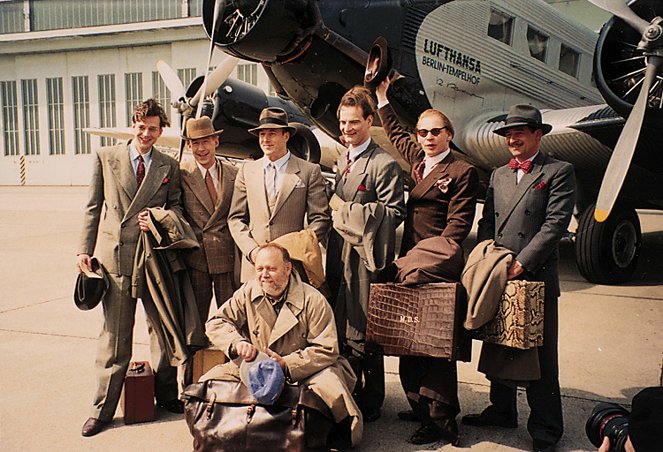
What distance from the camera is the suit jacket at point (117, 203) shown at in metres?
3.77

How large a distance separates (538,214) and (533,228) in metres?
0.08

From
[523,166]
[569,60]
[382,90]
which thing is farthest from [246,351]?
[569,60]

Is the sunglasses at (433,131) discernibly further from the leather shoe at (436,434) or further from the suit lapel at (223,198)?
the leather shoe at (436,434)

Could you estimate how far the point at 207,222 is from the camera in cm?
403

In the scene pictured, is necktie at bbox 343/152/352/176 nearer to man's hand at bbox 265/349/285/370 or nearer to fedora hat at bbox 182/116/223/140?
fedora hat at bbox 182/116/223/140

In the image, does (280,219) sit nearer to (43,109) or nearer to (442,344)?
(442,344)

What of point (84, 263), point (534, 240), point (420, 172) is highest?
point (420, 172)

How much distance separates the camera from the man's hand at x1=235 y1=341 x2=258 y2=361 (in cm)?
318

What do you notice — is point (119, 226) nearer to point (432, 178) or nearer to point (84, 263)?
point (84, 263)

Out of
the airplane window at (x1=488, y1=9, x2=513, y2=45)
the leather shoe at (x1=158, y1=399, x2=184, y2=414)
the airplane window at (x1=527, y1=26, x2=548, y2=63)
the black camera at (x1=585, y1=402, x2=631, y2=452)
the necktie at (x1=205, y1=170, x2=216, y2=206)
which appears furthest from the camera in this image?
the airplane window at (x1=527, y1=26, x2=548, y2=63)

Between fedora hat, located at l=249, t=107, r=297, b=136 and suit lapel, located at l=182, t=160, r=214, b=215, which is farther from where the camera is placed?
suit lapel, located at l=182, t=160, r=214, b=215

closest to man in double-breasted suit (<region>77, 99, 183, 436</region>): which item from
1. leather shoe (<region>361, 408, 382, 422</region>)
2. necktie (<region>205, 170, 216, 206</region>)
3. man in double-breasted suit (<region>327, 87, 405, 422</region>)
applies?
necktie (<region>205, 170, 216, 206</region>)

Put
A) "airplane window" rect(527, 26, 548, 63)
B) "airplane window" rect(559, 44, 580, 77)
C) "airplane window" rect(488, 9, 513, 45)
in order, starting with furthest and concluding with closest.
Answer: "airplane window" rect(559, 44, 580, 77) → "airplane window" rect(527, 26, 548, 63) → "airplane window" rect(488, 9, 513, 45)

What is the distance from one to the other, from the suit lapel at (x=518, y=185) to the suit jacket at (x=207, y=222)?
5.57 ft
